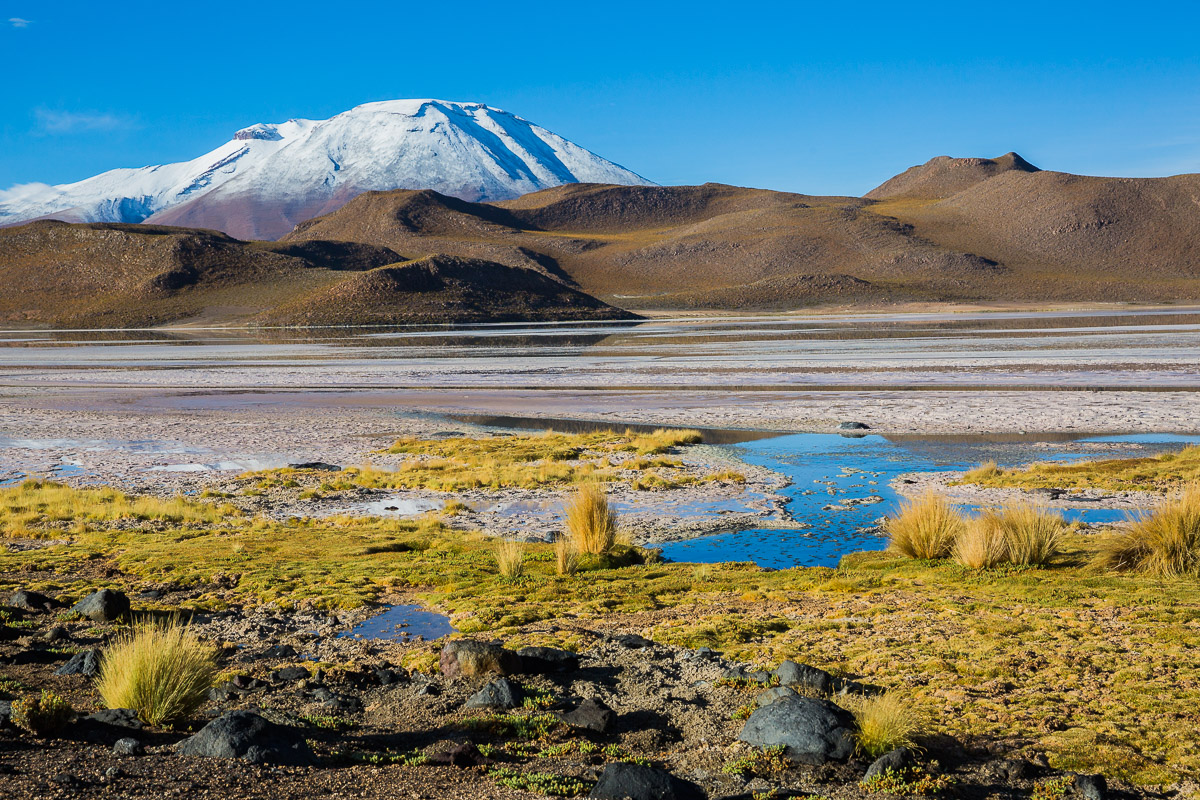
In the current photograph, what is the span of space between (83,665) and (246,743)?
7.94 ft

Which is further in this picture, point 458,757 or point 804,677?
point 804,677

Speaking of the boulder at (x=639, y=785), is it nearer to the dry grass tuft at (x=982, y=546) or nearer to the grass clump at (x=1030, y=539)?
the dry grass tuft at (x=982, y=546)

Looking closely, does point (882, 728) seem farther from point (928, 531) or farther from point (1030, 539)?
point (928, 531)

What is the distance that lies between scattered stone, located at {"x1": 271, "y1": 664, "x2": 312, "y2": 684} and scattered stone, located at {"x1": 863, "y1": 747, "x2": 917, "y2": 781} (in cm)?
399

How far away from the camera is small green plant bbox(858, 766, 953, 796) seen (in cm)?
521

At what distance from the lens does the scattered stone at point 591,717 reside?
618cm

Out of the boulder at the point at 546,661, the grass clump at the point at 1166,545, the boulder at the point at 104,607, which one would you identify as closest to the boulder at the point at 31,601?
the boulder at the point at 104,607

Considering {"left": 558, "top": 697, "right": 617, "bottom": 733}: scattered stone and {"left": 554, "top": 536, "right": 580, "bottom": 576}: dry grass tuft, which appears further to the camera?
{"left": 554, "top": 536, "right": 580, "bottom": 576}: dry grass tuft

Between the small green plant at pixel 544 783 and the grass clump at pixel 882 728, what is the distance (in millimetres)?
1562

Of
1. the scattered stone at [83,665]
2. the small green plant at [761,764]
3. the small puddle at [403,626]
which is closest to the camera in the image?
the small green plant at [761,764]

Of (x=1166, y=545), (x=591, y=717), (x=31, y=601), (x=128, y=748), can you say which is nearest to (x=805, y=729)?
(x=591, y=717)

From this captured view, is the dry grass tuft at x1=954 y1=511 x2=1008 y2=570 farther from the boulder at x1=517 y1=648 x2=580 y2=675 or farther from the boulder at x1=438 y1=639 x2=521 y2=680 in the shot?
the boulder at x1=438 y1=639 x2=521 y2=680

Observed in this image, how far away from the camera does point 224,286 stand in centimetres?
12950

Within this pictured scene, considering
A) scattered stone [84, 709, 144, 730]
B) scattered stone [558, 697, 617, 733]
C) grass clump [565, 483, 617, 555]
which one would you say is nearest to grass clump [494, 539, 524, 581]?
grass clump [565, 483, 617, 555]
